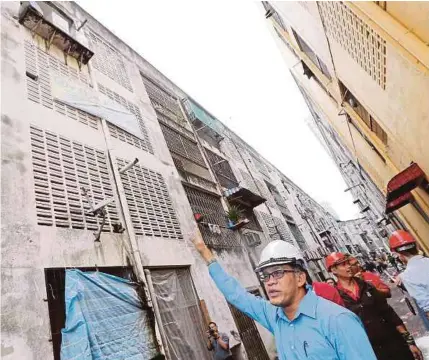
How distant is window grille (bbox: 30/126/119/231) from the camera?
15.9ft

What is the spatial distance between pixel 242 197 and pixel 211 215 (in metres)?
3.62

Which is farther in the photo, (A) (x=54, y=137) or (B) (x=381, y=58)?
(A) (x=54, y=137)

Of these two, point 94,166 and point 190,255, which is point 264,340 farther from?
point 94,166

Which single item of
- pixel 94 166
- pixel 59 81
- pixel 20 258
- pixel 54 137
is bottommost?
pixel 20 258

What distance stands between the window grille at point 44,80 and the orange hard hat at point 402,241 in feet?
23.6

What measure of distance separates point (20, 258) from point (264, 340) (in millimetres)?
8190

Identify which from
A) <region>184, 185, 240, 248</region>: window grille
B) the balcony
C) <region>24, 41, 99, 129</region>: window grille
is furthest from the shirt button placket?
the balcony

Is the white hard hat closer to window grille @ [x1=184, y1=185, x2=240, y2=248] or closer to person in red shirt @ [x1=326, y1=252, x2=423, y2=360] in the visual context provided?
person in red shirt @ [x1=326, y1=252, x2=423, y2=360]

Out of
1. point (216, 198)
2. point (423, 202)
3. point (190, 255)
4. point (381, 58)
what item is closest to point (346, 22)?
point (381, 58)

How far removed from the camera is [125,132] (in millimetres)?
8508

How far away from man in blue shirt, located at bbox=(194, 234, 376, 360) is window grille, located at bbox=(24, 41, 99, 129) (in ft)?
20.4

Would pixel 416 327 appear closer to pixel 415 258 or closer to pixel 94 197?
pixel 415 258

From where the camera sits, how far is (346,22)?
473cm

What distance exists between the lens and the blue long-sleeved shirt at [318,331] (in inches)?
61.2
